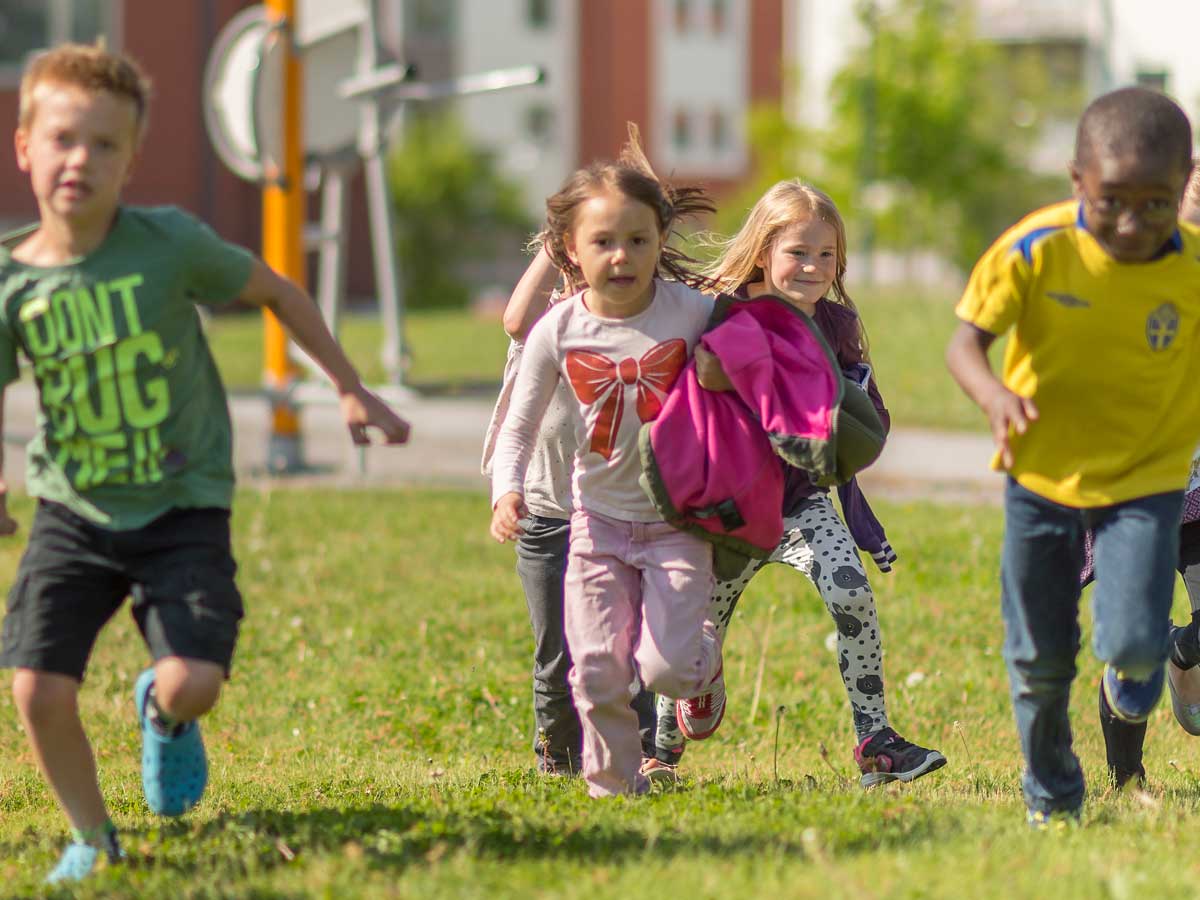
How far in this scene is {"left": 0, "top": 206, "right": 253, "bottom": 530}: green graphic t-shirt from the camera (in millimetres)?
4023

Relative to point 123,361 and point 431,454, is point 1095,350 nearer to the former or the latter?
point 123,361

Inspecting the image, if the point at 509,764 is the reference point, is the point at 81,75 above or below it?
above

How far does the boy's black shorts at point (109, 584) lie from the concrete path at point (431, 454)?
7.49m

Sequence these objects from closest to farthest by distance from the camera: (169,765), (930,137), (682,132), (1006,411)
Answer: (1006,411) → (169,765) → (930,137) → (682,132)

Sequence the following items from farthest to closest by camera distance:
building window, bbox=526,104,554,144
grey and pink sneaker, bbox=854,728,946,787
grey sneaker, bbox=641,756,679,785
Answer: building window, bbox=526,104,554,144 → grey sneaker, bbox=641,756,679,785 → grey and pink sneaker, bbox=854,728,946,787

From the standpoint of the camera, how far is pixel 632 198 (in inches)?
185

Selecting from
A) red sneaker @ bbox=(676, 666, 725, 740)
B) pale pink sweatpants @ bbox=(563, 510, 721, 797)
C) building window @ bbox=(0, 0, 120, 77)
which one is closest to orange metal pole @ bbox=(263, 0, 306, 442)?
red sneaker @ bbox=(676, 666, 725, 740)

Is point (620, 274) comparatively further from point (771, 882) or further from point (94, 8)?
point (94, 8)

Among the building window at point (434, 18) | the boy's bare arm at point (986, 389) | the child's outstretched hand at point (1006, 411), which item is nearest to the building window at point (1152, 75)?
the building window at point (434, 18)

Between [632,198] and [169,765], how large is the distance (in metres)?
1.89

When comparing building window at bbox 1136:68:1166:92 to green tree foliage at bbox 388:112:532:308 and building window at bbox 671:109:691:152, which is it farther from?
green tree foliage at bbox 388:112:532:308

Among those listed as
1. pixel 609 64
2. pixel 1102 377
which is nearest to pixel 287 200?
pixel 1102 377

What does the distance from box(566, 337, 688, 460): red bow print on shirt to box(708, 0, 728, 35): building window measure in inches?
2061

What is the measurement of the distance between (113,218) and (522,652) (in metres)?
3.76
